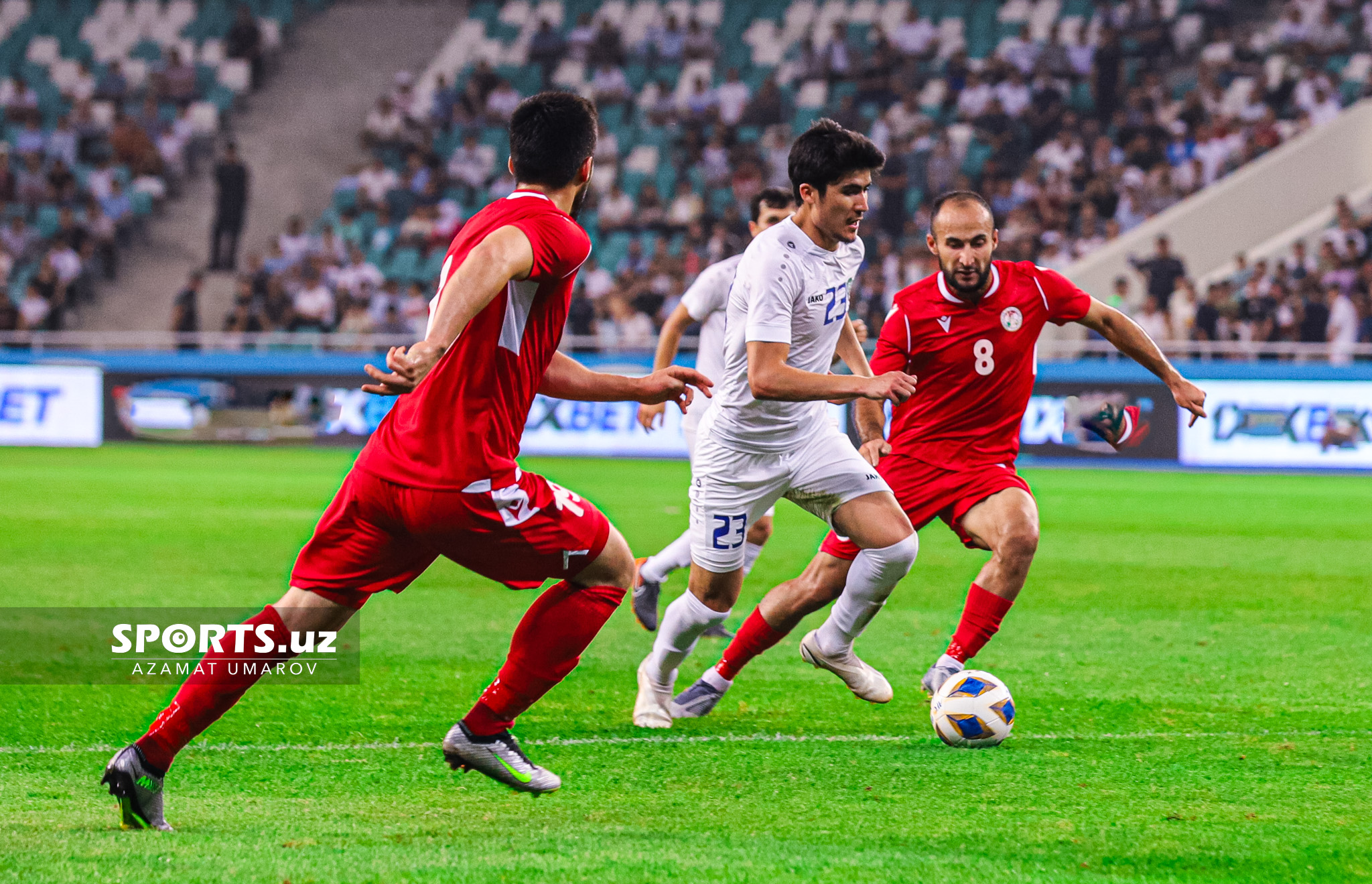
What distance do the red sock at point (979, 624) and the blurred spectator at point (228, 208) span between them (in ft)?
73.6

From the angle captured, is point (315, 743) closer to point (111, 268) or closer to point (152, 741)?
point (152, 741)

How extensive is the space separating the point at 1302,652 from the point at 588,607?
4.67 m

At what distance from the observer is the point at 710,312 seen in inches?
337

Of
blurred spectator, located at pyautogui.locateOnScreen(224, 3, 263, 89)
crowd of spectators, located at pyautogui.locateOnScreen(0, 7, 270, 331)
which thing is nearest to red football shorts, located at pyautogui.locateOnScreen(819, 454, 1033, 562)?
crowd of spectators, located at pyautogui.locateOnScreen(0, 7, 270, 331)

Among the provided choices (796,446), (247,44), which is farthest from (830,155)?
(247,44)

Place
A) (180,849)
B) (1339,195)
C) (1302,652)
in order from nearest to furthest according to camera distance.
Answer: (180,849) → (1302,652) → (1339,195)

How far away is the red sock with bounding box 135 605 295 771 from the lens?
4445 mm

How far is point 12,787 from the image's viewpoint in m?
5.00

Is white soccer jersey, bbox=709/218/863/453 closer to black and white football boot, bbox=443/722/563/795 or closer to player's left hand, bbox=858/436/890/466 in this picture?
player's left hand, bbox=858/436/890/466

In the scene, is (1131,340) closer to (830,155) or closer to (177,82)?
(830,155)

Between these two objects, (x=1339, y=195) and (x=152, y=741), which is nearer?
(x=152, y=741)

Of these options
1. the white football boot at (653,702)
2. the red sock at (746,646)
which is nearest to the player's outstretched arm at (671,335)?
the red sock at (746,646)

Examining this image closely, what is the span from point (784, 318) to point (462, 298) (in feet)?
6.36

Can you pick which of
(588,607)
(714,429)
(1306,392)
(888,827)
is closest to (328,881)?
(588,607)
